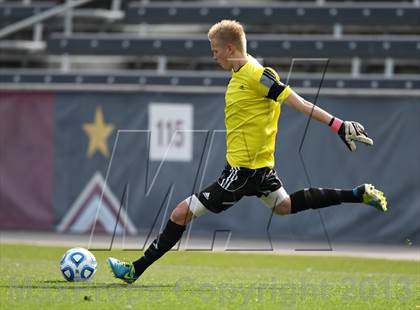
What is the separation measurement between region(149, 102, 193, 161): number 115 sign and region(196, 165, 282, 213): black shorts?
21.3 feet

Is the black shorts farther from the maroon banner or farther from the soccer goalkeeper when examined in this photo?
the maroon banner

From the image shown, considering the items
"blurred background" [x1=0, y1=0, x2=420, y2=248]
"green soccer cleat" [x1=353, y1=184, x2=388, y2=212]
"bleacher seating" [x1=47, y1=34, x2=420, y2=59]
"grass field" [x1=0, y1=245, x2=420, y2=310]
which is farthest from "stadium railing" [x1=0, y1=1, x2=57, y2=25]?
"green soccer cleat" [x1=353, y1=184, x2=388, y2=212]

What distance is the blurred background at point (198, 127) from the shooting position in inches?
512

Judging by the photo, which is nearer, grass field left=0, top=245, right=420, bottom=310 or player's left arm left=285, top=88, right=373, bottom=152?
grass field left=0, top=245, right=420, bottom=310

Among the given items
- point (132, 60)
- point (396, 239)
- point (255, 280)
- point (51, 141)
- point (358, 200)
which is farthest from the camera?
point (132, 60)

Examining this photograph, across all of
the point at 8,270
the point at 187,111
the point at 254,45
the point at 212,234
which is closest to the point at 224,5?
the point at 254,45

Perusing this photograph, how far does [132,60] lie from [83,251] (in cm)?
1007

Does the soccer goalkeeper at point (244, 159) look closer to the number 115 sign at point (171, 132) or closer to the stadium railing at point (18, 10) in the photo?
the number 115 sign at point (171, 132)

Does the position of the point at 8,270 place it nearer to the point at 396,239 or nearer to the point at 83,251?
the point at 83,251

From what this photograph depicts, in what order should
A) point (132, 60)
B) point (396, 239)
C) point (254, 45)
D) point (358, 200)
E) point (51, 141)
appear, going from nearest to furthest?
point (358, 200), point (396, 239), point (51, 141), point (254, 45), point (132, 60)

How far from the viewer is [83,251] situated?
7242 millimetres

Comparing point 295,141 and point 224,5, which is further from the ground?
point 224,5

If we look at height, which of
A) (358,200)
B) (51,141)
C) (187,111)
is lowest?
(51,141)

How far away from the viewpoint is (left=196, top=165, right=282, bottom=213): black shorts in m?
6.90
